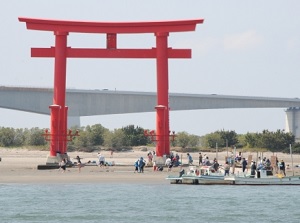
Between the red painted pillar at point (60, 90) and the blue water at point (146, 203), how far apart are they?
11697mm

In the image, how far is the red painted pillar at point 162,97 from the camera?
2623 inches

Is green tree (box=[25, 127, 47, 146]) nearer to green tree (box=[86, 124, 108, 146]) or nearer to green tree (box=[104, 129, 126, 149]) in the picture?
green tree (box=[86, 124, 108, 146])

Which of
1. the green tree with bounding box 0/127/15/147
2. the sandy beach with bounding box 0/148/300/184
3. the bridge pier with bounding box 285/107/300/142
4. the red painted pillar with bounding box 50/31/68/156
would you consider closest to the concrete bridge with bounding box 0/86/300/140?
the green tree with bounding box 0/127/15/147

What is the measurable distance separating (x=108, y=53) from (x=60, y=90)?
3.68 metres

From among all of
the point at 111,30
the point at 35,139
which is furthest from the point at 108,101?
the point at 111,30

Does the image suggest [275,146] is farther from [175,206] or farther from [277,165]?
[175,206]

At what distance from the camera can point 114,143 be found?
97312 millimetres

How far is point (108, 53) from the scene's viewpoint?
223 feet

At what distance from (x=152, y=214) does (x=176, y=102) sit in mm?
60348

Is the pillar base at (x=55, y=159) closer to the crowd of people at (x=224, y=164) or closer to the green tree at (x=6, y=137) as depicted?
the crowd of people at (x=224, y=164)

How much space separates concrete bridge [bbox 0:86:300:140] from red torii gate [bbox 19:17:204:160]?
29.7 metres

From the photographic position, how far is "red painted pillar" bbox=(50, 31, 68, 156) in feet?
218

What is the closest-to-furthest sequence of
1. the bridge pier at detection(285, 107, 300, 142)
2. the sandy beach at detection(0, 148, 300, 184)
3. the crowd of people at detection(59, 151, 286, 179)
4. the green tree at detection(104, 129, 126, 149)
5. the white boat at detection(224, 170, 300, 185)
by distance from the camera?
the white boat at detection(224, 170, 300, 185) → the crowd of people at detection(59, 151, 286, 179) → the sandy beach at detection(0, 148, 300, 184) → the green tree at detection(104, 129, 126, 149) → the bridge pier at detection(285, 107, 300, 142)

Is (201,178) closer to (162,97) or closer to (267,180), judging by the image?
(267,180)
